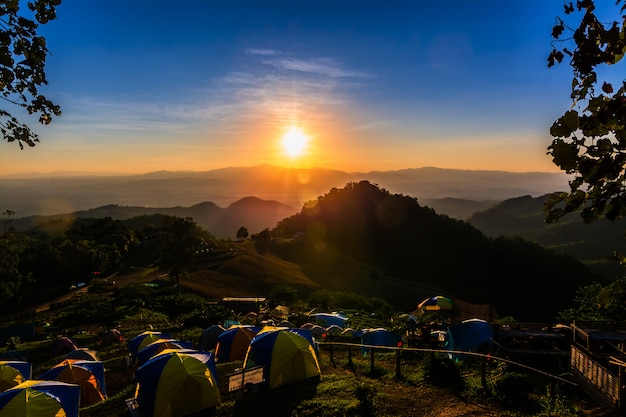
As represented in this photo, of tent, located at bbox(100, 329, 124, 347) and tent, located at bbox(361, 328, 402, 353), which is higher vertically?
tent, located at bbox(361, 328, 402, 353)

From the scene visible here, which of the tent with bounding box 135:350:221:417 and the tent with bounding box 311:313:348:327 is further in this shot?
the tent with bounding box 311:313:348:327

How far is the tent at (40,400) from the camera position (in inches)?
413

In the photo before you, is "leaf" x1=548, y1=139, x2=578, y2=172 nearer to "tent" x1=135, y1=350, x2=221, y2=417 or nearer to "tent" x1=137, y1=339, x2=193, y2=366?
"tent" x1=135, y1=350, x2=221, y2=417

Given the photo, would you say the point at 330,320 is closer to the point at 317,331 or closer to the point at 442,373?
the point at 317,331

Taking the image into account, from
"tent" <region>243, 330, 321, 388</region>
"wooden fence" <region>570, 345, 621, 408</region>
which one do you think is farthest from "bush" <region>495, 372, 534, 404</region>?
"tent" <region>243, 330, 321, 388</region>

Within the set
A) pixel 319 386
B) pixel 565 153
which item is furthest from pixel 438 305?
pixel 565 153

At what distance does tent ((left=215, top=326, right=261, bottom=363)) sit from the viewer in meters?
19.0

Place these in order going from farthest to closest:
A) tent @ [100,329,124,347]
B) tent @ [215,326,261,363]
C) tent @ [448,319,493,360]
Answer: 1. tent @ [100,329,124,347]
2. tent @ [215,326,261,363]
3. tent @ [448,319,493,360]

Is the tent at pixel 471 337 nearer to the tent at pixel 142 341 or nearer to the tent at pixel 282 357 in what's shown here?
the tent at pixel 282 357

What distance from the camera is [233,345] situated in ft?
62.5

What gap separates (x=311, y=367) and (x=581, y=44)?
13.9m

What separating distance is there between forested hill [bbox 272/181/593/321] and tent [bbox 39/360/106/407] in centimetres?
5480

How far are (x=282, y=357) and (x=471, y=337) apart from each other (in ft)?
27.9

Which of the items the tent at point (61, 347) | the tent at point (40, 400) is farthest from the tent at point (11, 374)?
the tent at point (61, 347)
